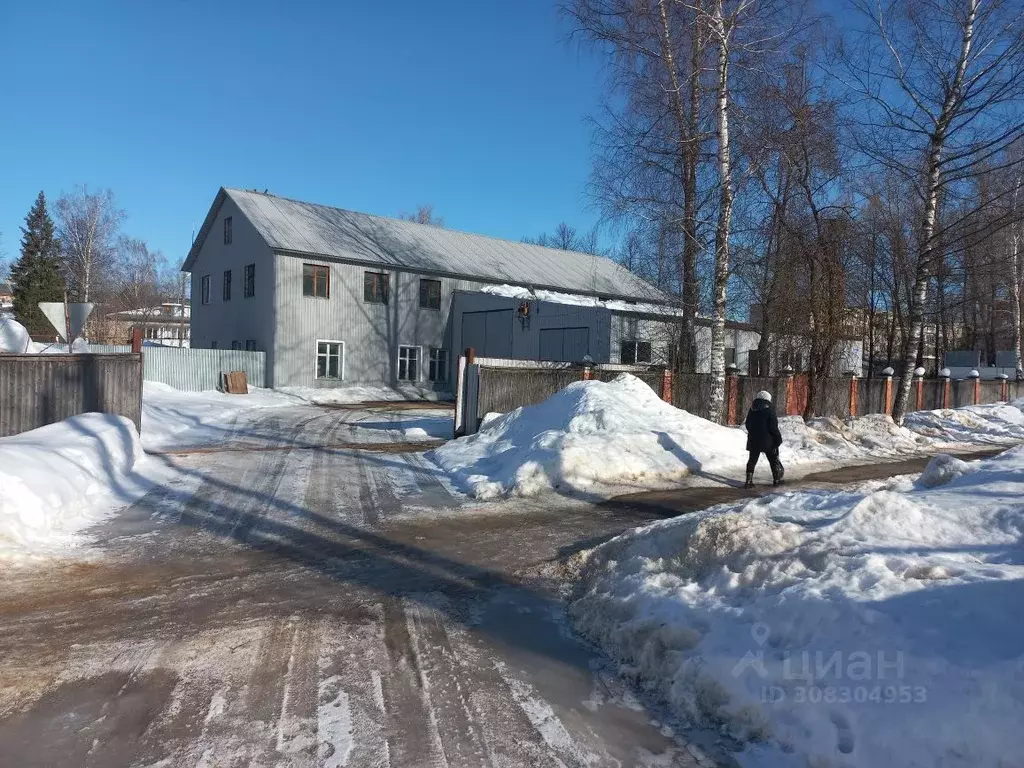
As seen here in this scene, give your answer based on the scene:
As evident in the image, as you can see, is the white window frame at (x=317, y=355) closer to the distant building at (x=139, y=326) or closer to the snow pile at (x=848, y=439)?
the snow pile at (x=848, y=439)

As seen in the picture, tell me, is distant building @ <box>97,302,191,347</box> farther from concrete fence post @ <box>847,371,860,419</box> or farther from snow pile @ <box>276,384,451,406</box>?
concrete fence post @ <box>847,371,860,419</box>

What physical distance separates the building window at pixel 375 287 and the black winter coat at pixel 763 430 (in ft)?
76.9

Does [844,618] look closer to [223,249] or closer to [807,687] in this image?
[807,687]

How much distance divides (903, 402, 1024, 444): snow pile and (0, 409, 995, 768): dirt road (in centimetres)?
1600

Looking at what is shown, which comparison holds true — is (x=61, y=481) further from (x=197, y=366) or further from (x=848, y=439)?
(x=197, y=366)

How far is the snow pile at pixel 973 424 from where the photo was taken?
65.0ft

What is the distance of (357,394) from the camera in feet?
98.2

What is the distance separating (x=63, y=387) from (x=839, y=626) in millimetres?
13140

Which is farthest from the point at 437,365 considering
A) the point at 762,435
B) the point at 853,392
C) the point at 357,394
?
the point at 762,435

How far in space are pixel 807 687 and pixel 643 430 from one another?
903cm

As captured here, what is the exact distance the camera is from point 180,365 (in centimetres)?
2767

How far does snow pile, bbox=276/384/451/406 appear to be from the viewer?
92.6 feet

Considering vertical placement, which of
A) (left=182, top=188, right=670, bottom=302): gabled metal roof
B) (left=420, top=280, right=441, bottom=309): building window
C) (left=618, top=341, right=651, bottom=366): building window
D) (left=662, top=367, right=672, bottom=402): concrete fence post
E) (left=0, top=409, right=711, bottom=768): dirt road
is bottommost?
(left=0, top=409, right=711, bottom=768): dirt road

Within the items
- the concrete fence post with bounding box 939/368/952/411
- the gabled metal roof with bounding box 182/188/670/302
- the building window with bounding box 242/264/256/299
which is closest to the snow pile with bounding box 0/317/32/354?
the building window with bounding box 242/264/256/299
